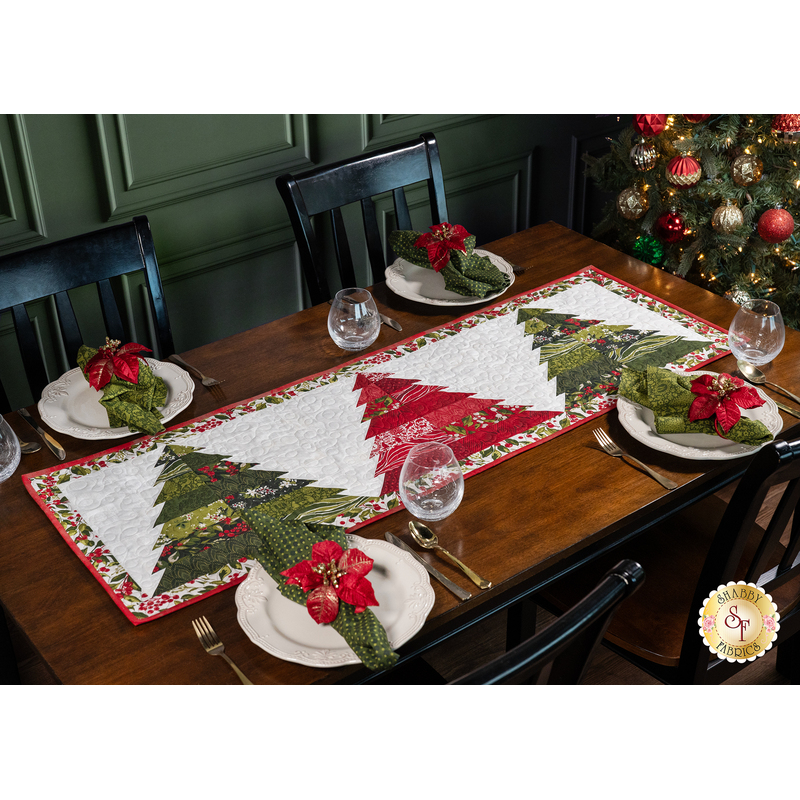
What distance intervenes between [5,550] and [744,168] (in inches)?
81.9

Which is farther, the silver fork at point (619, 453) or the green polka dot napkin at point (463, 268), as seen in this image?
the green polka dot napkin at point (463, 268)

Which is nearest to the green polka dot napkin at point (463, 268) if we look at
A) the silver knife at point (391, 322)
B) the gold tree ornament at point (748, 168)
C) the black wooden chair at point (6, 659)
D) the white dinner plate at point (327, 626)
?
the silver knife at point (391, 322)

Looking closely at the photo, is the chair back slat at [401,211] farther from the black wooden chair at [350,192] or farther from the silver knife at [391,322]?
the silver knife at [391,322]

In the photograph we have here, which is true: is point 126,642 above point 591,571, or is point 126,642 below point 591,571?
above

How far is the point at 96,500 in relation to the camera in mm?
1472

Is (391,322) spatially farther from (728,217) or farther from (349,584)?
(728,217)

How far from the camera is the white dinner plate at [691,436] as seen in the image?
1.49m

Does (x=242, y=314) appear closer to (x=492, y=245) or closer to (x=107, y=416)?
(x=492, y=245)

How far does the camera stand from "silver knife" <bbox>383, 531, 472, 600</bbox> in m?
1.27

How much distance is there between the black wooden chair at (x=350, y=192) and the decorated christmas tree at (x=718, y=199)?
0.69 metres

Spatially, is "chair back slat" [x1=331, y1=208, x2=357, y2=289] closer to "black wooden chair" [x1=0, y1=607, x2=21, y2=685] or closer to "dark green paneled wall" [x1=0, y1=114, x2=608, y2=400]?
"dark green paneled wall" [x1=0, y1=114, x2=608, y2=400]

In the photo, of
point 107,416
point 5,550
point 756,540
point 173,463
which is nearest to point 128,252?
point 107,416

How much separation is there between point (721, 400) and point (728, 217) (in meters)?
1.13

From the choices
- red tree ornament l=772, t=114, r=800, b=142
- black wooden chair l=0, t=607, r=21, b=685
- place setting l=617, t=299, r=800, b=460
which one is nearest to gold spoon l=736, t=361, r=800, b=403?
place setting l=617, t=299, r=800, b=460
